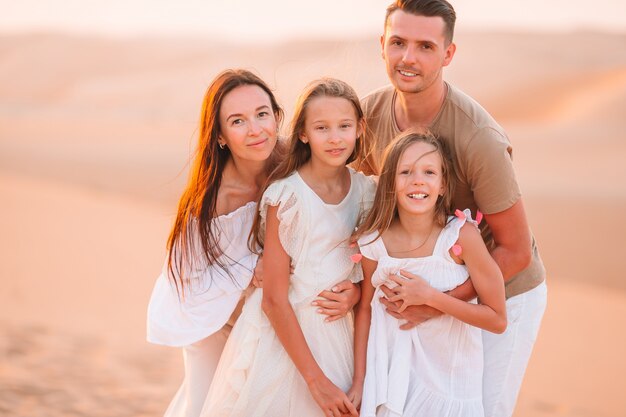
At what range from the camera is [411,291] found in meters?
3.77

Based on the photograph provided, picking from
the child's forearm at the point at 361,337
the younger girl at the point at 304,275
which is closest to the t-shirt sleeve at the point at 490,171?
the younger girl at the point at 304,275

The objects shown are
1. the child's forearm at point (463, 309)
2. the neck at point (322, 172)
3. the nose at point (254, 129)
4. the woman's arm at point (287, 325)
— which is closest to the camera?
the child's forearm at point (463, 309)

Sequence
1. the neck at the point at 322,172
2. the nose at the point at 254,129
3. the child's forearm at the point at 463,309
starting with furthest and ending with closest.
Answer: the nose at the point at 254,129
the neck at the point at 322,172
the child's forearm at the point at 463,309

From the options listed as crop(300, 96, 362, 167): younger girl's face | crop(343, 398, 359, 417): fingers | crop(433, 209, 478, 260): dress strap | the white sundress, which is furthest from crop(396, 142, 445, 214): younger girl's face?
crop(343, 398, 359, 417): fingers

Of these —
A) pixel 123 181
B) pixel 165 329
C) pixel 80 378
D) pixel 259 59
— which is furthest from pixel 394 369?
pixel 259 59

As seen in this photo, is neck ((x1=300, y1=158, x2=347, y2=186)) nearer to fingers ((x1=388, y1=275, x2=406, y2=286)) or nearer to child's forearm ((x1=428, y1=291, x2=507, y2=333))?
fingers ((x1=388, y1=275, x2=406, y2=286))

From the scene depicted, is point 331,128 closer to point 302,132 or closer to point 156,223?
point 302,132

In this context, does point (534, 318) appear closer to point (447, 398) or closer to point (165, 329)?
point (447, 398)

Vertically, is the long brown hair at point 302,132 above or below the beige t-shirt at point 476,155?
above

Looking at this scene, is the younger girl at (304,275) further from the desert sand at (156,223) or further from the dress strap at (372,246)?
the desert sand at (156,223)

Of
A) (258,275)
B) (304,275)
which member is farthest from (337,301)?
(258,275)

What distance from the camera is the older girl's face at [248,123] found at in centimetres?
410

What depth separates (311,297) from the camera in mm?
3953

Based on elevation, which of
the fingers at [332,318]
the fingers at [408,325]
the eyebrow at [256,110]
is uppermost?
the eyebrow at [256,110]
